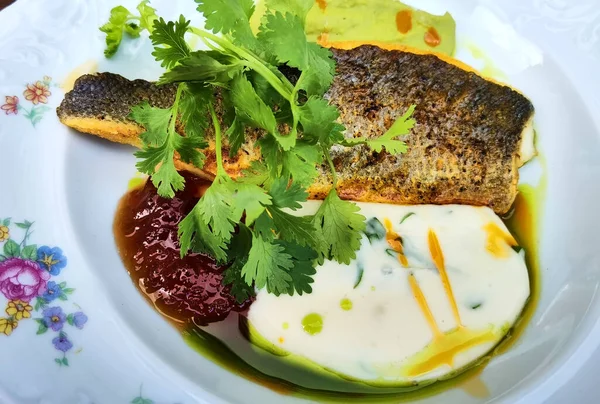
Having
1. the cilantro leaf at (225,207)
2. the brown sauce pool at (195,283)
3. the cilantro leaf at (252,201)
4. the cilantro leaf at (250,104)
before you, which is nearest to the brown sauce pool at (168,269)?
the brown sauce pool at (195,283)

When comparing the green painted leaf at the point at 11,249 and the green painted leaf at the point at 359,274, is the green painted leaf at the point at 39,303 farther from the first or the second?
the green painted leaf at the point at 359,274

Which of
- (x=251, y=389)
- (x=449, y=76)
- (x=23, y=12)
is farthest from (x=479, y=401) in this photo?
(x=23, y=12)

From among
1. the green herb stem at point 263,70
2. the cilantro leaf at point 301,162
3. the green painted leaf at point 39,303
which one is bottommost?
the green painted leaf at point 39,303

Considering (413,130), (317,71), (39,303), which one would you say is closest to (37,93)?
(39,303)

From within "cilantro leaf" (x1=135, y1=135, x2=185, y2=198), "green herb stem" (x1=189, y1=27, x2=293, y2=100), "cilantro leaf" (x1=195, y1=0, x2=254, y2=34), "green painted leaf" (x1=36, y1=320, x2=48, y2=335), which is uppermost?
"cilantro leaf" (x1=195, y1=0, x2=254, y2=34)

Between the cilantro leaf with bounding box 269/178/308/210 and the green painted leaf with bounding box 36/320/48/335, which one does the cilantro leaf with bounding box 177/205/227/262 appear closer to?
the cilantro leaf with bounding box 269/178/308/210

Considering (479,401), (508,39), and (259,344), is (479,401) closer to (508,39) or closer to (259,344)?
(259,344)

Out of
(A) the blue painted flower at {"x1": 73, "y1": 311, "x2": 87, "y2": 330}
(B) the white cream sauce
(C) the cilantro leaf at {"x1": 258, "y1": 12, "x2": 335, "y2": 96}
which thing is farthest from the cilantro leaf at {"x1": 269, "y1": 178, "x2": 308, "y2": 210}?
(A) the blue painted flower at {"x1": 73, "y1": 311, "x2": 87, "y2": 330}
